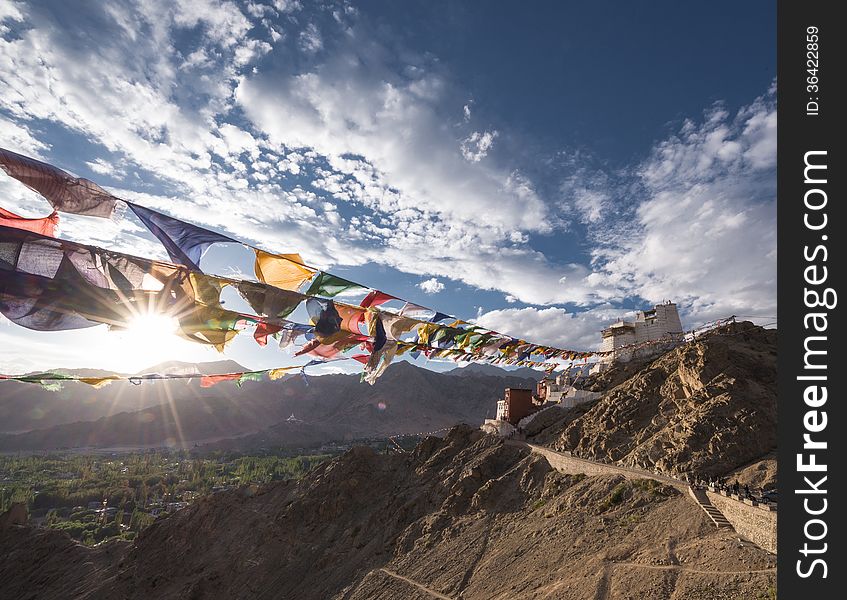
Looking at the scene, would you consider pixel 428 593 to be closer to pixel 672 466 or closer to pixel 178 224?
pixel 672 466

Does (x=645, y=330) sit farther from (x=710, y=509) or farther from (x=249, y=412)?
(x=249, y=412)

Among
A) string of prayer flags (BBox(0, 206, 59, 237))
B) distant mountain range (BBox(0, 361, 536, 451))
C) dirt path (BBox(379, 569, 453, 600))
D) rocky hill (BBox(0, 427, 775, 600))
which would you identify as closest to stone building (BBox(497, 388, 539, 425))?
rocky hill (BBox(0, 427, 775, 600))

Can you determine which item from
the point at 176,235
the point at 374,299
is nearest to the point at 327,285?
the point at 374,299

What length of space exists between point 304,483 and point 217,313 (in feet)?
91.6

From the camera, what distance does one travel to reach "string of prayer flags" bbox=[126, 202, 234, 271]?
23.7 ft

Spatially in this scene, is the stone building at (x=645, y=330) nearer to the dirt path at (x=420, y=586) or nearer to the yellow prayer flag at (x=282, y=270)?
the dirt path at (x=420, y=586)

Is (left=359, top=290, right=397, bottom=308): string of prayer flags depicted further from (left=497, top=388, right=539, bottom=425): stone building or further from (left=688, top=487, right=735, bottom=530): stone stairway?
(left=497, top=388, right=539, bottom=425): stone building

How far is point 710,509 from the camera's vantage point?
1362 cm

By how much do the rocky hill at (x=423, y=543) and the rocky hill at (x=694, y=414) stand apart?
3.37 metres

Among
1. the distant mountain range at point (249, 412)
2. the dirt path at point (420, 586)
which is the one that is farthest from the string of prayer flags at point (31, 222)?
the distant mountain range at point (249, 412)

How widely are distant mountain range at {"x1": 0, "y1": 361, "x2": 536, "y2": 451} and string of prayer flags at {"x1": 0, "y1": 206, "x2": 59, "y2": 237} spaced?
382ft

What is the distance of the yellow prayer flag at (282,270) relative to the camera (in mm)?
8820

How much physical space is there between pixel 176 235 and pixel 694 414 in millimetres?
22930

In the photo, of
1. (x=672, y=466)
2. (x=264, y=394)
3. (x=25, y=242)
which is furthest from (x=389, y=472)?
(x=264, y=394)
